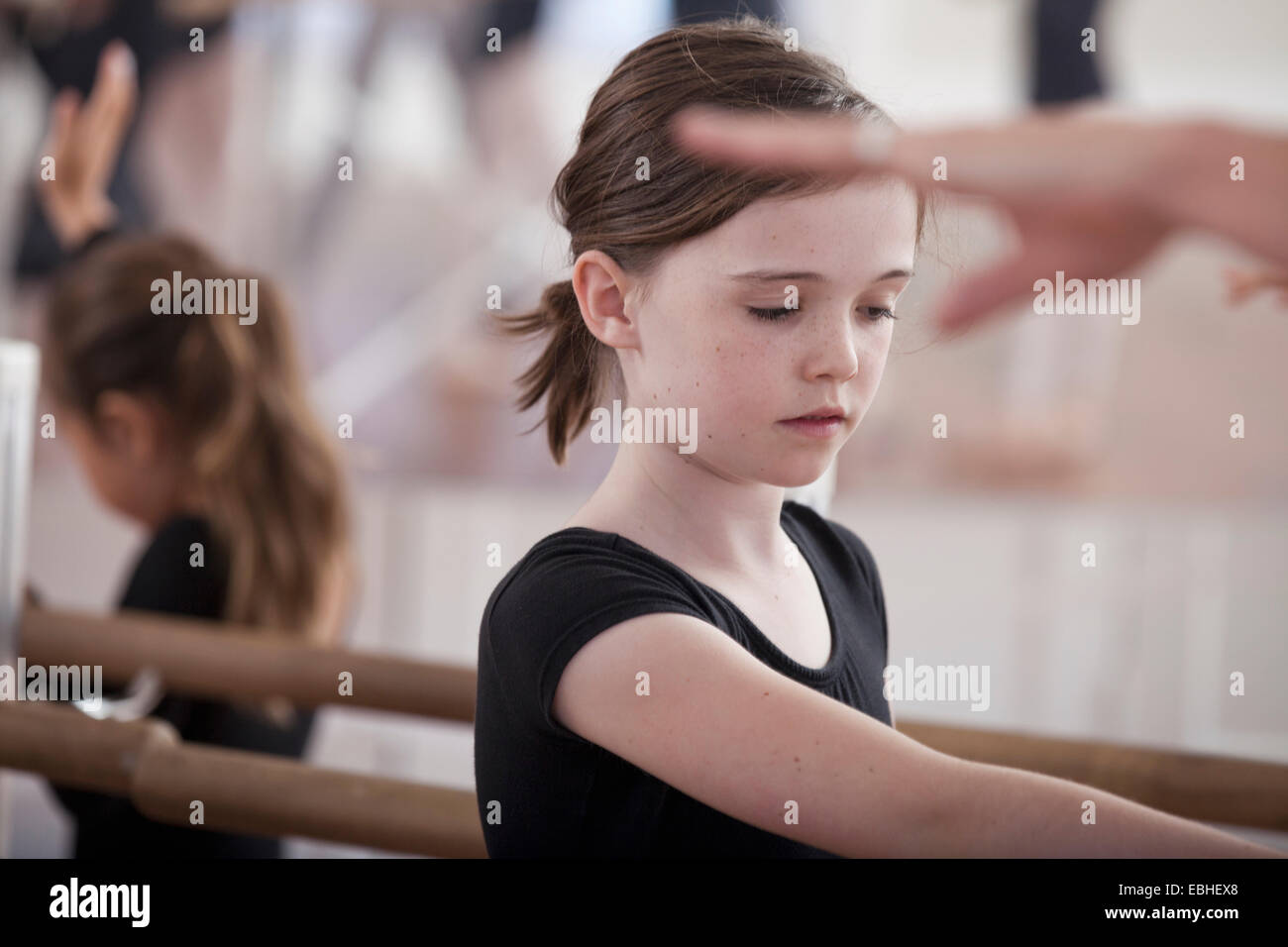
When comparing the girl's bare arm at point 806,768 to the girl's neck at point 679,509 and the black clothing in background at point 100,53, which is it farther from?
the black clothing in background at point 100,53

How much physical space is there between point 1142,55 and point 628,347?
87.5 inches

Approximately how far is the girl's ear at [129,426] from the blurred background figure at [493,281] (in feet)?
3.52

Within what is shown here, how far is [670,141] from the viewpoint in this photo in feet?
1.72

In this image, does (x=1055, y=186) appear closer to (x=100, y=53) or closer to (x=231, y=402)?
(x=231, y=402)

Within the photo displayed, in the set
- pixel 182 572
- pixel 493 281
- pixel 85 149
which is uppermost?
pixel 493 281

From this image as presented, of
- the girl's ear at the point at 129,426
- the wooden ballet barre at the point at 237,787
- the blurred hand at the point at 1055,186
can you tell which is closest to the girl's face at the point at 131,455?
the girl's ear at the point at 129,426

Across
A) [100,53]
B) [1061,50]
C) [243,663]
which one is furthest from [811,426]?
[100,53]

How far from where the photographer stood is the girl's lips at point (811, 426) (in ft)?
1.66

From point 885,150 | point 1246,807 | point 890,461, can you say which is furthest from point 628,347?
point 890,461

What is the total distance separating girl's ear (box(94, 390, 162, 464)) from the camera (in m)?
1.18

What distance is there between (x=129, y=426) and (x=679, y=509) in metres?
0.79

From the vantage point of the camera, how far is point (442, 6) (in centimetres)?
242
